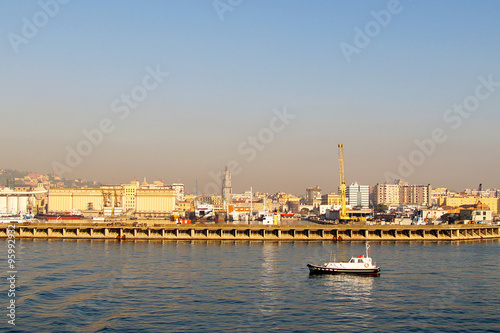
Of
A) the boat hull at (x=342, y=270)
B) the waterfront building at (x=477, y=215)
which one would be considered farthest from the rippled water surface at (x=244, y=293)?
the waterfront building at (x=477, y=215)

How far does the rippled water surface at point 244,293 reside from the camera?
80.3 ft

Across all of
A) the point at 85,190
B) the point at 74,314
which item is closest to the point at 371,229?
the point at 74,314

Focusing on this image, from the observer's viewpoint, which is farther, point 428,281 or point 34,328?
point 428,281

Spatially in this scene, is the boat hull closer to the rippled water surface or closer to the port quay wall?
the rippled water surface

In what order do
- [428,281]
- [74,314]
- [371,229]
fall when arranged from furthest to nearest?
[371,229]
[428,281]
[74,314]

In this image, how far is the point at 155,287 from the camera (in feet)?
105

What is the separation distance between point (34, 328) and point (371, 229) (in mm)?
47252

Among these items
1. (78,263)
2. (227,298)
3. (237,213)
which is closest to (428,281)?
(227,298)

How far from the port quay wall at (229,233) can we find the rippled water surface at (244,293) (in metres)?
12.7

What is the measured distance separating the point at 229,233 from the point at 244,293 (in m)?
32.9

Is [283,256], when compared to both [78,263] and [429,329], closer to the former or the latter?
[78,263]

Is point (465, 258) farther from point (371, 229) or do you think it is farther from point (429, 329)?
point (429, 329)

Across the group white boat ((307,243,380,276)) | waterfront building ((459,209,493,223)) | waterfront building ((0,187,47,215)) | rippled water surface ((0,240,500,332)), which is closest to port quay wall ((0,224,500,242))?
rippled water surface ((0,240,500,332))

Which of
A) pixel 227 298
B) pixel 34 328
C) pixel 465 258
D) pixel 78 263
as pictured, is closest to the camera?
pixel 34 328
